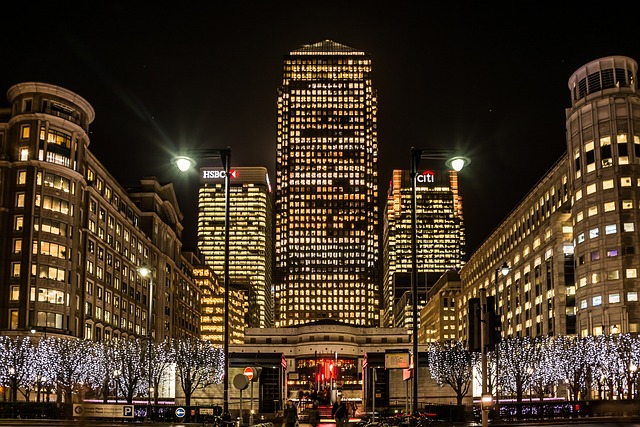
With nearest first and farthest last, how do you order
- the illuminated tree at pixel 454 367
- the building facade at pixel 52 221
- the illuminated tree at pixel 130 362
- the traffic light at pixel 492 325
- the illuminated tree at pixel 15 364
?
the traffic light at pixel 492 325, the illuminated tree at pixel 15 364, the illuminated tree at pixel 130 362, the illuminated tree at pixel 454 367, the building facade at pixel 52 221

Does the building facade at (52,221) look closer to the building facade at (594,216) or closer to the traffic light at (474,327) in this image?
the building facade at (594,216)

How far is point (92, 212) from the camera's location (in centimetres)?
12794

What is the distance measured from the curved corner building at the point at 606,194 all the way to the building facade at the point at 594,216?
0.15 m

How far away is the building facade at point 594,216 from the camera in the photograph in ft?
397

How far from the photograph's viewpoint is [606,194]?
125250 millimetres

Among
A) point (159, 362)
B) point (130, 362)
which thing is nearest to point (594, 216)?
point (159, 362)

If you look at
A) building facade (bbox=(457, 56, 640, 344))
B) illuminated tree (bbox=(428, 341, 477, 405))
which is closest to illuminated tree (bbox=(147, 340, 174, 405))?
illuminated tree (bbox=(428, 341, 477, 405))

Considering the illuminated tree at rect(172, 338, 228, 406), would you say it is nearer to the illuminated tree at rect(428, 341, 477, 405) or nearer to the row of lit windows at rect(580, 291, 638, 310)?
the illuminated tree at rect(428, 341, 477, 405)

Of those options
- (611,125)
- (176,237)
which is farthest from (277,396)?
(176,237)

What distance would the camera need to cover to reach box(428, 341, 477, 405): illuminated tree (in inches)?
3529

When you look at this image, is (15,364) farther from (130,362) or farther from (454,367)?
(454,367)

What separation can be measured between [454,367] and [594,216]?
158ft

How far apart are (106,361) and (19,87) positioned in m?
46.5

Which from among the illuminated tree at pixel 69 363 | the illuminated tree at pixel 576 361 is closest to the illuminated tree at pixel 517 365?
the illuminated tree at pixel 576 361
